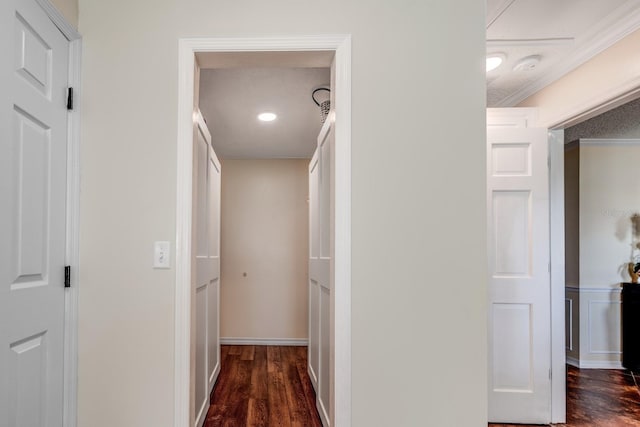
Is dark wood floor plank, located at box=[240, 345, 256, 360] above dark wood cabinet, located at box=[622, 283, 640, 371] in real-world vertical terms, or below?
below

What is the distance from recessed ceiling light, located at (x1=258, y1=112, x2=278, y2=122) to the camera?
141 inches

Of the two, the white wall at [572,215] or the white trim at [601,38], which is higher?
the white trim at [601,38]

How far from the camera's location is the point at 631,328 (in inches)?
164

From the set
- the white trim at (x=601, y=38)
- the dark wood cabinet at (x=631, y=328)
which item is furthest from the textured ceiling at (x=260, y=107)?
the dark wood cabinet at (x=631, y=328)

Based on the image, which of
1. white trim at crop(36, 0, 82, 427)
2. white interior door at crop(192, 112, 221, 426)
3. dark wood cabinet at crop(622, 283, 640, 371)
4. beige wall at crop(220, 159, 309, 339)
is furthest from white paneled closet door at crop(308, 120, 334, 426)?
dark wood cabinet at crop(622, 283, 640, 371)

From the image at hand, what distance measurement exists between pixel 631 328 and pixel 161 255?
14.9ft

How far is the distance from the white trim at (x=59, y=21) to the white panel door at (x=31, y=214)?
0.08 feet

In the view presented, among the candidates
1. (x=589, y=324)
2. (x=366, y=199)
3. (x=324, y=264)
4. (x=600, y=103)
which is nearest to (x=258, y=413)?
(x=324, y=264)

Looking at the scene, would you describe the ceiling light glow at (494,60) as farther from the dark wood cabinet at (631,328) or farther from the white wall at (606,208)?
the dark wood cabinet at (631,328)

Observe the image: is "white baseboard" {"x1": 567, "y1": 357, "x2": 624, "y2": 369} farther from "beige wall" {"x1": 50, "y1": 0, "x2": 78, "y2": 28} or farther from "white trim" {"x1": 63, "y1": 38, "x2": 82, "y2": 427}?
"beige wall" {"x1": 50, "y1": 0, "x2": 78, "y2": 28}

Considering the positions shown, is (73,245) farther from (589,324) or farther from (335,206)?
(589,324)

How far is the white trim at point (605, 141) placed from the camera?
4438mm

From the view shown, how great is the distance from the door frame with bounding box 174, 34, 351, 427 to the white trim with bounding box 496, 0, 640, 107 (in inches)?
59.5

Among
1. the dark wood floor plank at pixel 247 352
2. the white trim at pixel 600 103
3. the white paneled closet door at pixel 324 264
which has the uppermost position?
the white trim at pixel 600 103
